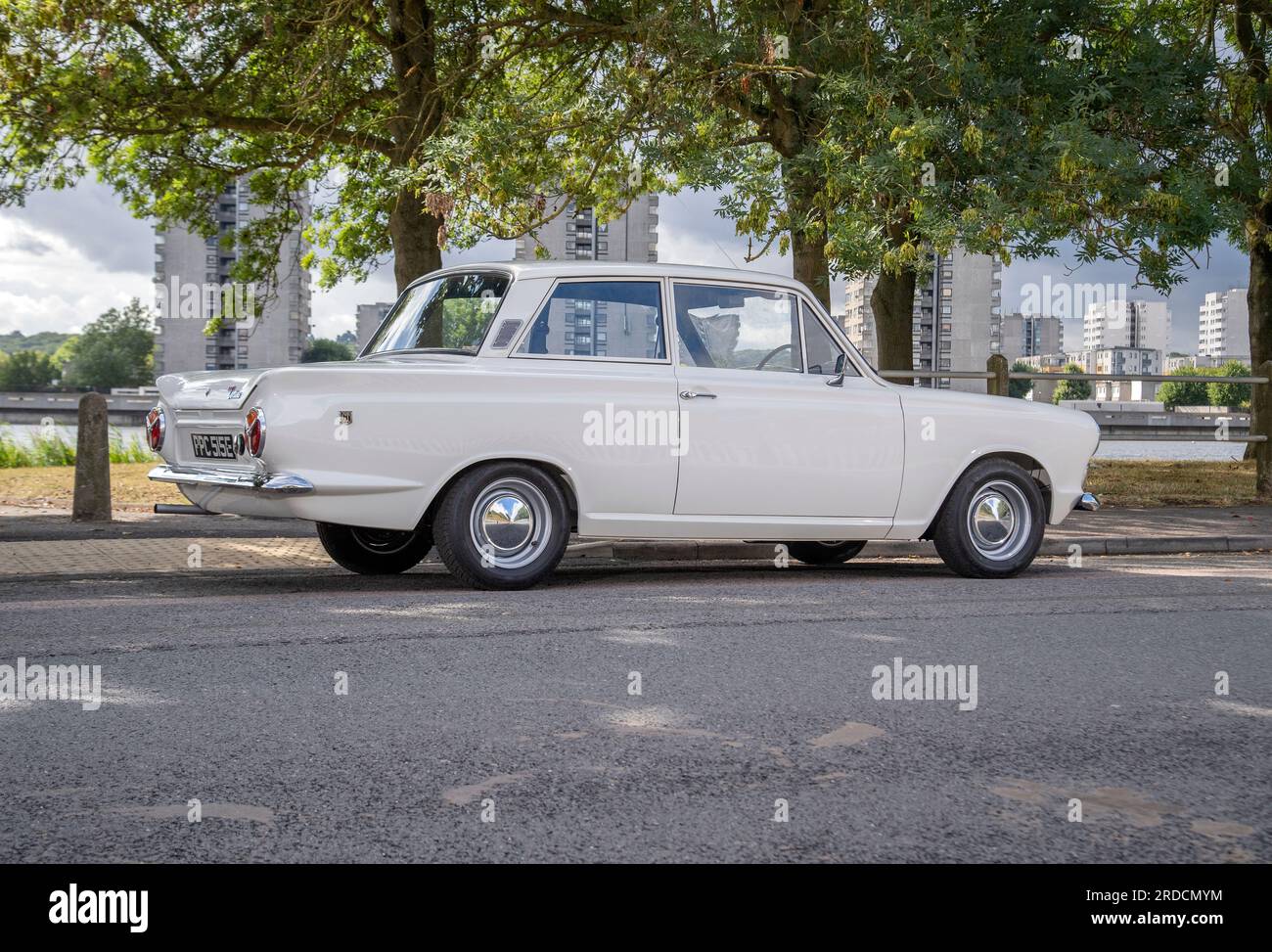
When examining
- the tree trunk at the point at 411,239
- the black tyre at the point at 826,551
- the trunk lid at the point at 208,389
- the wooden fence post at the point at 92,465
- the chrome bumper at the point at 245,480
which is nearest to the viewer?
the chrome bumper at the point at 245,480

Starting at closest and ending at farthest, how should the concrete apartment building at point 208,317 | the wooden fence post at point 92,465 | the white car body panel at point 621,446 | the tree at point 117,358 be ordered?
the white car body panel at point 621,446 < the wooden fence post at point 92,465 < the concrete apartment building at point 208,317 < the tree at point 117,358

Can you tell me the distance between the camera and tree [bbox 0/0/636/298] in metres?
16.3

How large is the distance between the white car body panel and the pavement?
1502 mm

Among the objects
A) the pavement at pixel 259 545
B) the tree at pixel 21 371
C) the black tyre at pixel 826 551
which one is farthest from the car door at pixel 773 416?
the tree at pixel 21 371

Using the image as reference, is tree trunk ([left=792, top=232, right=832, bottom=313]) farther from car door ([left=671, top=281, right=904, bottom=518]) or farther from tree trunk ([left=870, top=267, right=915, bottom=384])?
car door ([left=671, top=281, right=904, bottom=518])

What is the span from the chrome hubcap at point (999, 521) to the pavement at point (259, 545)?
165 cm

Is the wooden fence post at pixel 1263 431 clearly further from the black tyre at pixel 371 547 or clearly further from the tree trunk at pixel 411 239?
the black tyre at pixel 371 547

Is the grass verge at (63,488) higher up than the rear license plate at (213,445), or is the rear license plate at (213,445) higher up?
the rear license plate at (213,445)

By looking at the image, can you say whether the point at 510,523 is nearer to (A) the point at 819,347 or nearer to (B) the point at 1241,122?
(A) the point at 819,347

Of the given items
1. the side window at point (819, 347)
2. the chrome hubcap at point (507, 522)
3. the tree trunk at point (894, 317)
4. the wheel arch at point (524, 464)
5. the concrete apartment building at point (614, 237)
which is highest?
the concrete apartment building at point (614, 237)

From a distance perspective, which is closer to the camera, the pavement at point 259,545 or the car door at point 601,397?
the car door at point 601,397

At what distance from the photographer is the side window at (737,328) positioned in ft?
27.0
